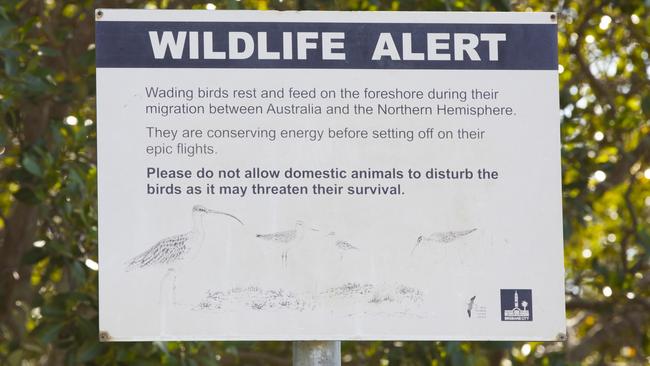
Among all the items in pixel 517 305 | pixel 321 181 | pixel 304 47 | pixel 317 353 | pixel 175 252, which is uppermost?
pixel 304 47

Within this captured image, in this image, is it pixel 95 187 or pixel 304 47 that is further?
pixel 95 187

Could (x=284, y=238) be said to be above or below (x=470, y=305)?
above

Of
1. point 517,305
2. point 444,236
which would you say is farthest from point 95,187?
point 517,305

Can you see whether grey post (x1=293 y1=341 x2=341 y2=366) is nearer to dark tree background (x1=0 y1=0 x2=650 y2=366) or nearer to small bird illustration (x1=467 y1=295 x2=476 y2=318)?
small bird illustration (x1=467 y1=295 x2=476 y2=318)

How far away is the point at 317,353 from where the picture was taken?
96.0 inches

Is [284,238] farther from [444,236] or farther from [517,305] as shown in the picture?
[517,305]

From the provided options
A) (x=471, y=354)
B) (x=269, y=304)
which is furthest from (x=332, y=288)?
(x=471, y=354)

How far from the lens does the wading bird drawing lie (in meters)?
2.39

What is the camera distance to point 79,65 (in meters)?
4.55

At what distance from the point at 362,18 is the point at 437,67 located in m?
0.21

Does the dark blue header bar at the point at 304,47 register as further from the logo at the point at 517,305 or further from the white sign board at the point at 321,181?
the logo at the point at 517,305

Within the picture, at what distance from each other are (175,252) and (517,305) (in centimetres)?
78

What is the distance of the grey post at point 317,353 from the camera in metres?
2.43

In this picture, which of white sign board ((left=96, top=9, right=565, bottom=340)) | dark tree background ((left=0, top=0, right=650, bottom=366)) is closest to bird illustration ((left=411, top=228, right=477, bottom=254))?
white sign board ((left=96, top=9, right=565, bottom=340))
